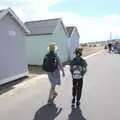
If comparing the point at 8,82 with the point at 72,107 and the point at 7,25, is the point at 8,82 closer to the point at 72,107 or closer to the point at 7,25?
the point at 7,25

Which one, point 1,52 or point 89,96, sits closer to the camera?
point 89,96

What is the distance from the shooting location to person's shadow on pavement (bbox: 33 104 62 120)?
26.6 feet

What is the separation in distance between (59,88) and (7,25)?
4.55 m

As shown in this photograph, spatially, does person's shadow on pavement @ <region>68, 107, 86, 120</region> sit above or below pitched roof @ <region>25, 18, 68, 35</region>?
below

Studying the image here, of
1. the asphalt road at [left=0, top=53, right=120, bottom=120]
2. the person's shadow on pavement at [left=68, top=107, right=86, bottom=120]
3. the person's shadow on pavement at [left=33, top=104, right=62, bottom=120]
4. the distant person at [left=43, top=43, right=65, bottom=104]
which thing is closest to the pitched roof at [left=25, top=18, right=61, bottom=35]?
the asphalt road at [left=0, top=53, right=120, bottom=120]

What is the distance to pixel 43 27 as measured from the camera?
25.8m

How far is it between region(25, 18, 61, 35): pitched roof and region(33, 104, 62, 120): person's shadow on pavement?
16039 mm

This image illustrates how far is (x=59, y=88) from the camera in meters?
12.8

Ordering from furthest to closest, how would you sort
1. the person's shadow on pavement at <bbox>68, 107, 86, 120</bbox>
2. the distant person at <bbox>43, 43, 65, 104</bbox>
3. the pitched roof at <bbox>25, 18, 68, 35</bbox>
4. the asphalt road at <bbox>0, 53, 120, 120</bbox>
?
the pitched roof at <bbox>25, 18, 68, 35</bbox>, the distant person at <bbox>43, 43, 65, 104</bbox>, the asphalt road at <bbox>0, 53, 120, 120</bbox>, the person's shadow on pavement at <bbox>68, 107, 86, 120</bbox>

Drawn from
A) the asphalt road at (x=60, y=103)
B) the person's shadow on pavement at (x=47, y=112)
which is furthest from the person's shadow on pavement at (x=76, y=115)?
the person's shadow on pavement at (x=47, y=112)

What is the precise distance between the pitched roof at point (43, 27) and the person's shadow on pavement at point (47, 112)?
52.6 feet

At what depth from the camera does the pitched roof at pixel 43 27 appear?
25.2 meters

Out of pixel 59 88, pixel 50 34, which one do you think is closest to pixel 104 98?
pixel 59 88

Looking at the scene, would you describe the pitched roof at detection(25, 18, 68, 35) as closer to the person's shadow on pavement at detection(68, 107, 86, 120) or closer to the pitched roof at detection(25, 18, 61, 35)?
the pitched roof at detection(25, 18, 61, 35)
